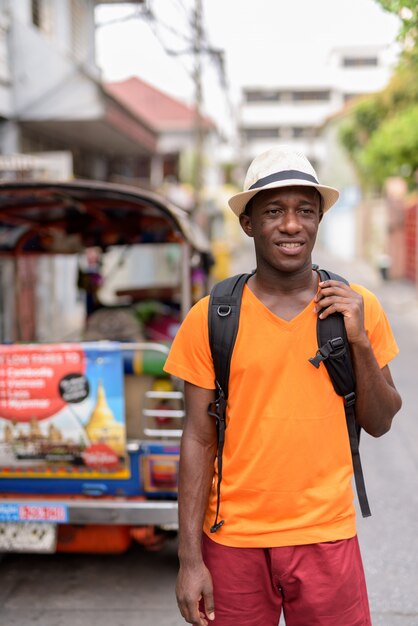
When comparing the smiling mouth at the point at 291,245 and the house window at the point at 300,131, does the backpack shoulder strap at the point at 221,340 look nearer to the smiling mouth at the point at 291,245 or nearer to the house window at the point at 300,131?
the smiling mouth at the point at 291,245

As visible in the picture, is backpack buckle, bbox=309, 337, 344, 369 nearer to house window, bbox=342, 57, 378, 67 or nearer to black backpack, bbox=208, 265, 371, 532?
black backpack, bbox=208, 265, 371, 532

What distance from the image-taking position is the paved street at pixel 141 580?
4.01m

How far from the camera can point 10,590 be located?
436 cm

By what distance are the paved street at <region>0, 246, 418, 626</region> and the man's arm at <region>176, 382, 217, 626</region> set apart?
73.2 inches

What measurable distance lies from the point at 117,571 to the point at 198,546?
2.57m

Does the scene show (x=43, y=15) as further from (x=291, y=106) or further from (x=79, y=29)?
(x=291, y=106)

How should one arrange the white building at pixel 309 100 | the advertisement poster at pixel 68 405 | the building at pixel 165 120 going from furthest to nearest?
the white building at pixel 309 100
the building at pixel 165 120
the advertisement poster at pixel 68 405

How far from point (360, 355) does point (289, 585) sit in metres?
0.70

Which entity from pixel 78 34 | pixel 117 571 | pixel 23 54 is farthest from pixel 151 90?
pixel 117 571

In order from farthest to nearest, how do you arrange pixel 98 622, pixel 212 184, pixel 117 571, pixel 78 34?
pixel 212 184
pixel 78 34
pixel 117 571
pixel 98 622

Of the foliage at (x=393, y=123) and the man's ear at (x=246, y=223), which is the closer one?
the man's ear at (x=246, y=223)

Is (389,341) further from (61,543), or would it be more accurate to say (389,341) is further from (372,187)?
(372,187)

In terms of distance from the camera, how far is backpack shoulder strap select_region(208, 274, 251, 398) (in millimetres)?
2191

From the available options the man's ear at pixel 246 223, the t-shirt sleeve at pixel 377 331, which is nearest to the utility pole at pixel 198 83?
the man's ear at pixel 246 223
